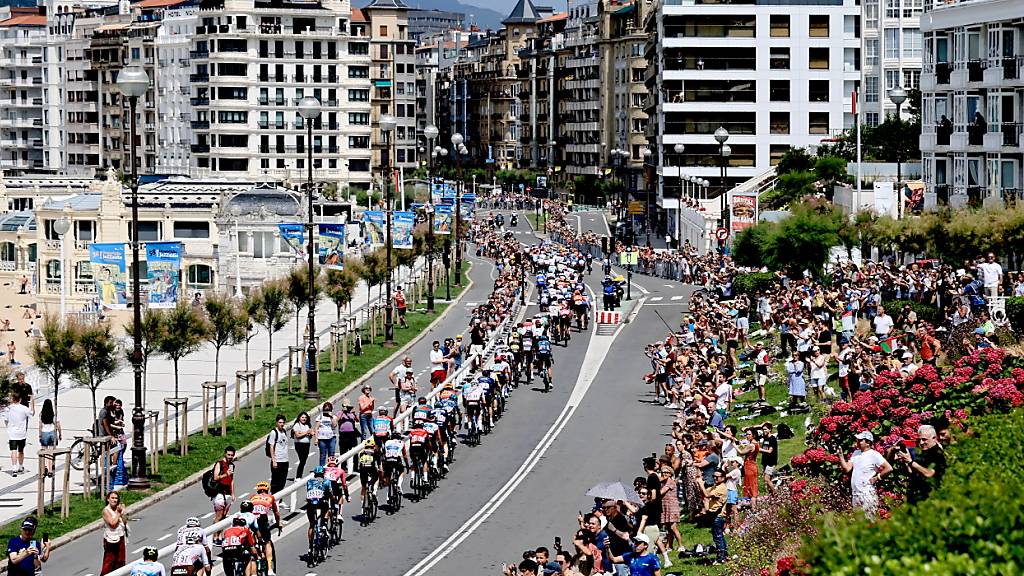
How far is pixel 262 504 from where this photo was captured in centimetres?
2409

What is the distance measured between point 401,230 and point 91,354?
3200 centimetres

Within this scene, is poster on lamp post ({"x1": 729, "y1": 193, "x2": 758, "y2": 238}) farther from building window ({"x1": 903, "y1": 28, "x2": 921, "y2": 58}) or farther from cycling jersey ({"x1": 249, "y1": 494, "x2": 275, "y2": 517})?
cycling jersey ({"x1": 249, "y1": 494, "x2": 275, "y2": 517})

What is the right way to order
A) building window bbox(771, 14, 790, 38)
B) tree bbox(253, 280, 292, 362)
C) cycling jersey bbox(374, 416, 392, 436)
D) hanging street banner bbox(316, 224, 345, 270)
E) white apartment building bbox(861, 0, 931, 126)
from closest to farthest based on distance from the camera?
cycling jersey bbox(374, 416, 392, 436)
tree bbox(253, 280, 292, 362)
hanging street banner bbox(316, 224, 345, 270)
white apartment building bbox(861, 0, 931, 126)
building window bbox(771, 14, 790, 38)

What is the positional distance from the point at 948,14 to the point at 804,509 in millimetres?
37603

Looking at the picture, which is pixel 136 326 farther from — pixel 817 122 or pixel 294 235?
pixel 817 122

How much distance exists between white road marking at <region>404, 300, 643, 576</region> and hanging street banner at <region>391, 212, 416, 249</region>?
1284 centimetres

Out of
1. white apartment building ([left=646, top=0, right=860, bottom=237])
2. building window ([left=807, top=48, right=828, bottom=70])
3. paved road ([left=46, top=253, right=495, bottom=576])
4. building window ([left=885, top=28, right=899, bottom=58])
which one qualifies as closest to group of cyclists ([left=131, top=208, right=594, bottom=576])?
paved road ([left=46, top=253, right=495, bottom=576])

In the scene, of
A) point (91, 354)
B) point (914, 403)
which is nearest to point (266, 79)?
point (91, 354)

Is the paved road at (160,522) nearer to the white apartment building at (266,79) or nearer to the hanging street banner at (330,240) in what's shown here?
the hanging street banner at (330,240)

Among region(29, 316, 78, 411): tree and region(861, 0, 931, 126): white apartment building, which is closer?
region(29, 316, 78, 411): tree

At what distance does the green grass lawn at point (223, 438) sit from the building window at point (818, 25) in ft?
191

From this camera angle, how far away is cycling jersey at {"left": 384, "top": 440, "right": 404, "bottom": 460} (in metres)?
28.6

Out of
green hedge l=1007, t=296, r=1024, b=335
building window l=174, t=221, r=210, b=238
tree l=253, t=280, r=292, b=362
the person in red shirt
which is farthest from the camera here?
building window l=174, t=221, r=210, b=238

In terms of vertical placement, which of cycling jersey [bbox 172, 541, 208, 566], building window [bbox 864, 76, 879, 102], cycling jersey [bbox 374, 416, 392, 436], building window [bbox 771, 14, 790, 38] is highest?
building window [bbox 771, 14, 790, 38]
